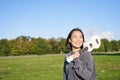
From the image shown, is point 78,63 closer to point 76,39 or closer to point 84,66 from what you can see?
point 84,66

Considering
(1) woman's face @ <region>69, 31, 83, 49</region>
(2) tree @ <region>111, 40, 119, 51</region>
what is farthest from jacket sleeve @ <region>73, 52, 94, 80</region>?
(2) tree @ <region>111, 40, 119, 51</region>

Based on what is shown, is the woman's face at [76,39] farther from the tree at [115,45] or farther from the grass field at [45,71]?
the tree at [115,45]

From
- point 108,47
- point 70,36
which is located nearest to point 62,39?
point 108,47

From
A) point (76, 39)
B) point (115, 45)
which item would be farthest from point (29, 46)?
point (76, 39)

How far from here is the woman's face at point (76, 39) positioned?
4.01 meters

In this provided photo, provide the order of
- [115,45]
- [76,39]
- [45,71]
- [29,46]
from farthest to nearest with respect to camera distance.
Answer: [115,45] < [29,46] < [45,71] < [76,39]

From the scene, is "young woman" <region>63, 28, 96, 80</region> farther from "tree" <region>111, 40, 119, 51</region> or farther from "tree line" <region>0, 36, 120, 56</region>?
"tree" <region>111, 40, 119, 51</region>

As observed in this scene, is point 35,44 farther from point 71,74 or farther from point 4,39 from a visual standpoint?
point 71,74

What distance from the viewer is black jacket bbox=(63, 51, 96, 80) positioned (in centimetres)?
371

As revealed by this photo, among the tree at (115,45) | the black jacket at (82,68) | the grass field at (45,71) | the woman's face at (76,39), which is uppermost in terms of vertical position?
the tree at (115,45)

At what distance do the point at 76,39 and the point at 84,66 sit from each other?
1.47 ft

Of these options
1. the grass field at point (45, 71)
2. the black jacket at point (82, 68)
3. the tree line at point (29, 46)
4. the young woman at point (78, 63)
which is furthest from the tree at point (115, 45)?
the black jacket at point (82, 68)

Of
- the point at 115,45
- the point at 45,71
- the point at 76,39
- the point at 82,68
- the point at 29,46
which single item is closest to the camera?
the point at 82,68

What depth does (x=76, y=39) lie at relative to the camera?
159 inches
